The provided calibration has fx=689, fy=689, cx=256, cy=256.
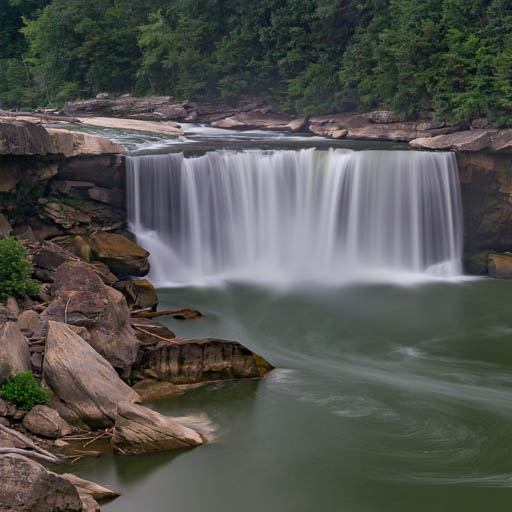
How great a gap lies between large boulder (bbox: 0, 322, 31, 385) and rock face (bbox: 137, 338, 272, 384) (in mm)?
2405

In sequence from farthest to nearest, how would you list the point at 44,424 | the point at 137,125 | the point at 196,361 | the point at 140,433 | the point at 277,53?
the point at 277,53 < the point at 137,125 < the point at 196,361 < the point at 44,424 < the point at 140,433

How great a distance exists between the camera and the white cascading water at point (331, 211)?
23484 millimetres

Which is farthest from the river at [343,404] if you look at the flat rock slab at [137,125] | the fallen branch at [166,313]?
the flat rock slab at [137,125]

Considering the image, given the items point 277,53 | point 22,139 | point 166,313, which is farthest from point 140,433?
point 277,53

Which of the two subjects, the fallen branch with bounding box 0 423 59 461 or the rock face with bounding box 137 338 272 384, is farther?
the rock face with bounding box 137 338 272 384

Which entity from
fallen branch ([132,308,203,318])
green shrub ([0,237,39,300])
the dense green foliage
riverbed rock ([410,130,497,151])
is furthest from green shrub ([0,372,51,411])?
the dense green foliage

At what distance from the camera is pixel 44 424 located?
35.4 feet

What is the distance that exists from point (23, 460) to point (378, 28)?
30.9 m

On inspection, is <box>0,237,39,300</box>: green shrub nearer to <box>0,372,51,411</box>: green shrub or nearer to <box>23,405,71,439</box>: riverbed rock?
<box>0,372,51,411</box>: green shrub

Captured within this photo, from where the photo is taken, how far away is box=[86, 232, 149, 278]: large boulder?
64.5 ft

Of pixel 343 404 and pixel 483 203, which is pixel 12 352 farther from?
pixel 483 203

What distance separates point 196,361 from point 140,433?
3.22m

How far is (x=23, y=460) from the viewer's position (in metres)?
8.22

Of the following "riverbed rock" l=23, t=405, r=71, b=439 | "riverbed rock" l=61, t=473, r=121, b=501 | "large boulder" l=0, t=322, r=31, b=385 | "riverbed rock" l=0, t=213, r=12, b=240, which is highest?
"riverbed rock" l=0, t=213, r=12, b=240
